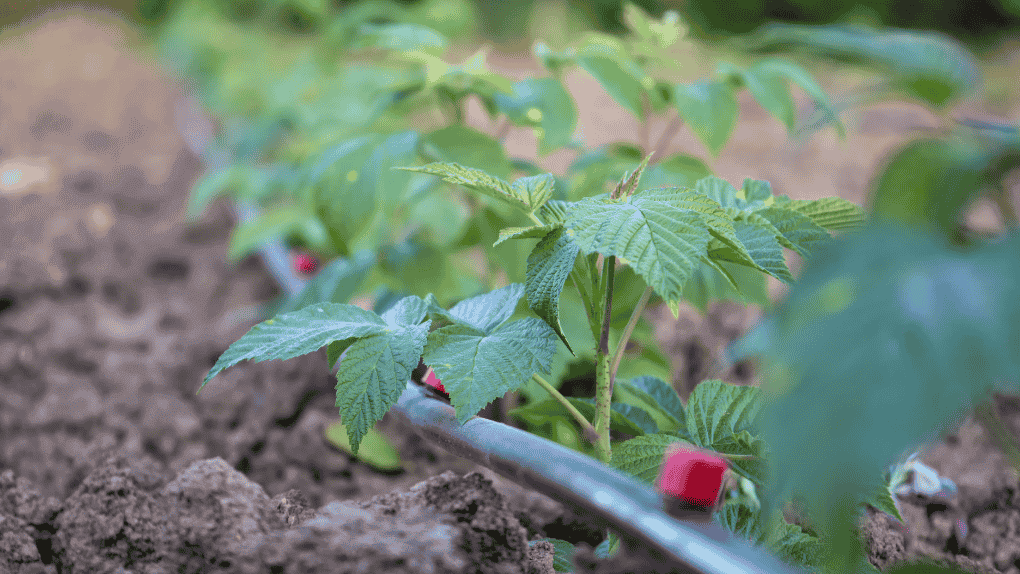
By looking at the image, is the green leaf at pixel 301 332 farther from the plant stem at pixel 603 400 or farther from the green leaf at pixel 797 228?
the green leaf at pixel 797 228

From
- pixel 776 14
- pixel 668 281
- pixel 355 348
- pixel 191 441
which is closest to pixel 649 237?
pixel 668 281

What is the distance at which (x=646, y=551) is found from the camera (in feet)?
1.52

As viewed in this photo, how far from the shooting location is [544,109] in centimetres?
104

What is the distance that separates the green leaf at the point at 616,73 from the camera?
103 cm

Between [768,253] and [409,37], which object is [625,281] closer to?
[768,253]

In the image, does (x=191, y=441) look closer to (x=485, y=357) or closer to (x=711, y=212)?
(x=485, y=357)

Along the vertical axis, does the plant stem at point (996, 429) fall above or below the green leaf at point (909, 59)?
below

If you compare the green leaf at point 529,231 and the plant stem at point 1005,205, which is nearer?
the plant stem at point 1005,205

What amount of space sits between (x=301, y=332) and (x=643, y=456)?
1.00ft

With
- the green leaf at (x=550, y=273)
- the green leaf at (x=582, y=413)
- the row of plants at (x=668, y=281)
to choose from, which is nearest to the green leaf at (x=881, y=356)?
the row of plants at (x=668, y=281)

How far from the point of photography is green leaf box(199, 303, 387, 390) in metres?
0.56

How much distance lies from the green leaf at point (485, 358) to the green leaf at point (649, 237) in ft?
0.31

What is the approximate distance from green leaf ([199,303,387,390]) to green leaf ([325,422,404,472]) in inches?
18.7

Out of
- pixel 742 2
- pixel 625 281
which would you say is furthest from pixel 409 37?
pixel 742 2
